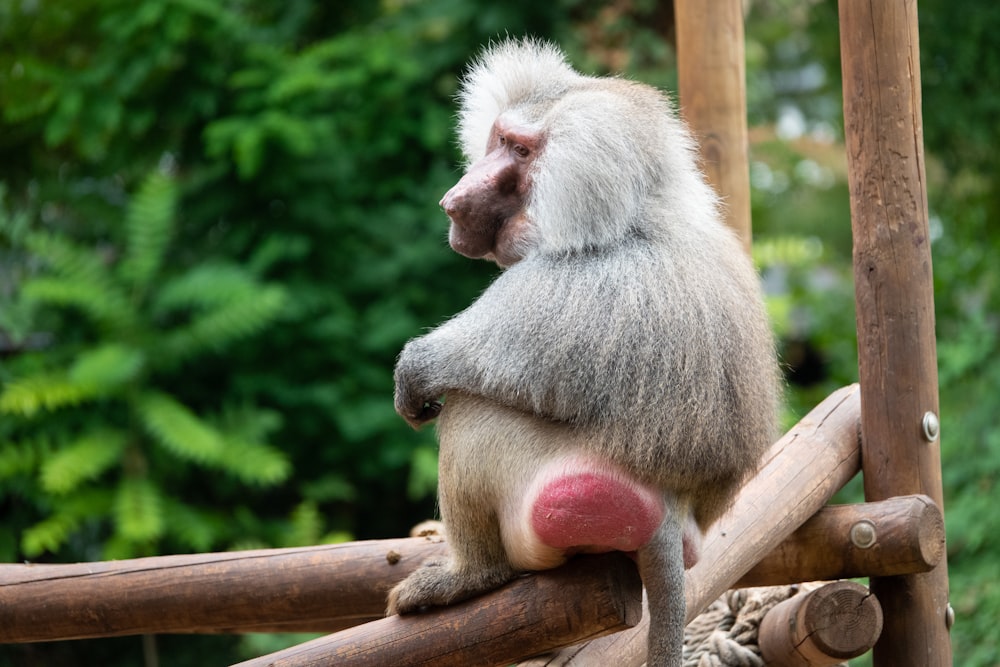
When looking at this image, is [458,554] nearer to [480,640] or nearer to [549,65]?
[480,640]

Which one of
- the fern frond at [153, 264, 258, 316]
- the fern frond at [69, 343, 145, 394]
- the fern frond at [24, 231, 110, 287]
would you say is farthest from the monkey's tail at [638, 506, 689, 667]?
the fern frond at [24, 231, 110, 287]

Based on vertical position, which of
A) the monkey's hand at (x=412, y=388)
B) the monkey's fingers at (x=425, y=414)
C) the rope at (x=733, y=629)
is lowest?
the rope at (x=733, y=629)

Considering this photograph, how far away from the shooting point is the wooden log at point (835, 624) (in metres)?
2.77

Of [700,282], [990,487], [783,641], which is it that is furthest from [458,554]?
[990,487]

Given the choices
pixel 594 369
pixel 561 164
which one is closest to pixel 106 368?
pixel 561 164

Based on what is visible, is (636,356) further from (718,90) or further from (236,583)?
(718,90)

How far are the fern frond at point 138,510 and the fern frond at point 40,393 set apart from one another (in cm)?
51

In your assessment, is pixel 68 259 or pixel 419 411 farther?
pixel 68 259

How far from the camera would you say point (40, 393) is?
5141 mm

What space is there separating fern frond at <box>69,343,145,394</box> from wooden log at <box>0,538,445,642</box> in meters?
2.30

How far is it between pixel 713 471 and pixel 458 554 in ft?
2.05

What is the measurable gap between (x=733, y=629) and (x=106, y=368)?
3.44 metres

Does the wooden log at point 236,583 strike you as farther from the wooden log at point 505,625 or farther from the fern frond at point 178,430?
the fern frond at point 178,430

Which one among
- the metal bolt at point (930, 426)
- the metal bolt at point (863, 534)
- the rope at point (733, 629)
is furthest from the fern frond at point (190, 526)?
the metal bolt at point (930, 426)
